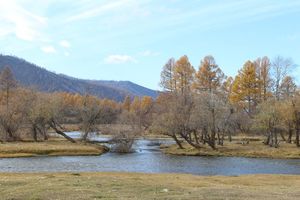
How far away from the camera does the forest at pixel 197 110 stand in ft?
269

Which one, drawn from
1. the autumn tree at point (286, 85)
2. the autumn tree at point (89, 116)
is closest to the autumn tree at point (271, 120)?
the autumn tree at point (286, 85)

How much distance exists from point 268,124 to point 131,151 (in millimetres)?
24992

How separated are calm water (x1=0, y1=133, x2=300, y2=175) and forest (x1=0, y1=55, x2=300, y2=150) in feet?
41.2

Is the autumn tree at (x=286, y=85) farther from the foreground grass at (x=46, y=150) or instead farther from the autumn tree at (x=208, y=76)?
the foreground grass at (x=46, y=150)

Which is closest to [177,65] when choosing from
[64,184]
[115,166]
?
[115,166]

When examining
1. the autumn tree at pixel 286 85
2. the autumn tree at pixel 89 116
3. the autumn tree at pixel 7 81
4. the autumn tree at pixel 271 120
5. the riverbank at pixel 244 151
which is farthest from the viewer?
the autumn tree at pixel 7 81

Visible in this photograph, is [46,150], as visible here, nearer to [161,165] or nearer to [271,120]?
[161,165]

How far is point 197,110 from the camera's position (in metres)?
82.2

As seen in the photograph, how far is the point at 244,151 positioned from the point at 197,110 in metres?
11.6

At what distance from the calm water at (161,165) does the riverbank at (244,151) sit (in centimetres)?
460

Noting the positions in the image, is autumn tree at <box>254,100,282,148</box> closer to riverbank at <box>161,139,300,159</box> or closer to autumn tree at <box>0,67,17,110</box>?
riverbank at <box>161,139,300,159</box>

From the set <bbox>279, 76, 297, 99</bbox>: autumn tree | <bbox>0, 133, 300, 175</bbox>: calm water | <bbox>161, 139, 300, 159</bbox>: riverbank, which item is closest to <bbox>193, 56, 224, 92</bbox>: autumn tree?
<bbox>279, 76, 297, 99</bbox>: autumn tree

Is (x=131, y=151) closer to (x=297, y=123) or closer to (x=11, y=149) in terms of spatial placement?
(x=11, y=149)

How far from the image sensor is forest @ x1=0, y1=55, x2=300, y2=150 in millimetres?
82125
